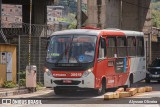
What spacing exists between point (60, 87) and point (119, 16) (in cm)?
2258

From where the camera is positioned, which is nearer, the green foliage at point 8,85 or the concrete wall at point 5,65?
the green foliage at point 8,85

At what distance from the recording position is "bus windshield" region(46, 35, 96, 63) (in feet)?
72.2

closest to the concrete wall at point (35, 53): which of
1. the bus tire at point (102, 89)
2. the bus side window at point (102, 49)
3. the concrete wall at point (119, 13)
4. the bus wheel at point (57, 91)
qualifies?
the bus wheel at point (57, 91)

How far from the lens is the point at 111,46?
24109mm

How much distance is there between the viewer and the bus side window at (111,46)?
77.8 feet

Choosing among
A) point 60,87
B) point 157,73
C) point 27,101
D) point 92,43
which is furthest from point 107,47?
point 157,73

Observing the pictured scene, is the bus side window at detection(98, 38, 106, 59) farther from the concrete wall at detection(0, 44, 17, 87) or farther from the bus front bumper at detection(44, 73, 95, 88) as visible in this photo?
the concrete wall at detection(0, 44, 17, 87)

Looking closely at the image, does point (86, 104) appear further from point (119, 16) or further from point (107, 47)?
point (119, 16)

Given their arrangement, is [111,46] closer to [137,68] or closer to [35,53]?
[137,68]

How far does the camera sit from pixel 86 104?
1817cm

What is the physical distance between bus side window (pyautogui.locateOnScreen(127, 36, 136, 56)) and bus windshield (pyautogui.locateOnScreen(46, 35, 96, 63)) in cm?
464

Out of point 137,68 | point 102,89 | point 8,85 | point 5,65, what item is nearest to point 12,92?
point 8,85

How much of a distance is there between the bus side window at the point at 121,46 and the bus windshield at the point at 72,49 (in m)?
2.95

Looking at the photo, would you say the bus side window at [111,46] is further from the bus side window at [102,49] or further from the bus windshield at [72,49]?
the bus windshield at [72,49]
